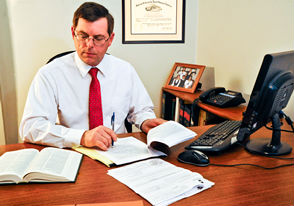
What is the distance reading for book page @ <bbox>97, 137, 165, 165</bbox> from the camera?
1.11 m

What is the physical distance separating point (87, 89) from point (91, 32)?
0.33 metres

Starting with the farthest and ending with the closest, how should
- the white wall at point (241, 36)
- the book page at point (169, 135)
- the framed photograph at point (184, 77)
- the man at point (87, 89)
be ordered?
1. the framed photograph at point (184, 77)
2. the white wall at point (241, 36)
3. the man at point (87, 89)
4. the book page at point (169, 135)

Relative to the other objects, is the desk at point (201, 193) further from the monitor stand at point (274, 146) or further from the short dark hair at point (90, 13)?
the short dark hair at point (90, 13)

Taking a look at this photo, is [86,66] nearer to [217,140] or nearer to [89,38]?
[89,38]

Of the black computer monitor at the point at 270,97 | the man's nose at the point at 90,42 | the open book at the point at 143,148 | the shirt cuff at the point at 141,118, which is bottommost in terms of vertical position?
the shirt cuff at the point at 141,118

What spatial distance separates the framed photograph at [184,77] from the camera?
7.79 feet

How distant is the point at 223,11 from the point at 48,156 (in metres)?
1.87

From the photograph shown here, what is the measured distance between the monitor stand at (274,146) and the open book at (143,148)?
27 centimetres

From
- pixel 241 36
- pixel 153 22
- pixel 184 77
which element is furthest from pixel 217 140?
pixel 153 22

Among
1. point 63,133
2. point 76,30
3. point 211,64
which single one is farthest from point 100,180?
point 211,64

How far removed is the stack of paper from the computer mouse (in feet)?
0.22

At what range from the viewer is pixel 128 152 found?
118 cm

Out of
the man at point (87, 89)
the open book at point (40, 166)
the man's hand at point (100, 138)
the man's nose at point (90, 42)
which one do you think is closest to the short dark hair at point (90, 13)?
the man at point (87, 89)

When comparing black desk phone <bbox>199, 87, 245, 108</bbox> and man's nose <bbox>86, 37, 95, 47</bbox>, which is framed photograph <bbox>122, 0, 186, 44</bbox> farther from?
man's nose <bbox>86, 37, 95, 47</bbox>
